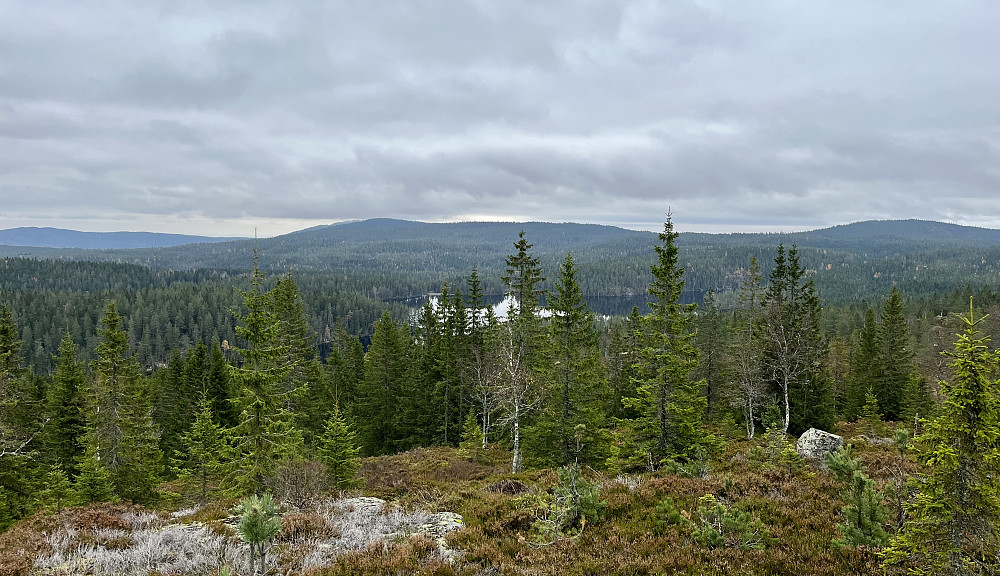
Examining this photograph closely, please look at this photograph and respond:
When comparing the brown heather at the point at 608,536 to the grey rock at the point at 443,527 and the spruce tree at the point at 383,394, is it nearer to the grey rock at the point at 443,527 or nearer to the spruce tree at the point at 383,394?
the grey rock at the point at 443,527

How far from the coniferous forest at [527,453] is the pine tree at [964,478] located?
26mm

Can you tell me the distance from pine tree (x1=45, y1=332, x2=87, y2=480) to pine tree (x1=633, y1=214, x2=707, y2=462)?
29547 mm

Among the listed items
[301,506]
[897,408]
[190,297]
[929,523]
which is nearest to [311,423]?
[301,506]

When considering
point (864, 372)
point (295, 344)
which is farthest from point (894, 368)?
point (295, 344)

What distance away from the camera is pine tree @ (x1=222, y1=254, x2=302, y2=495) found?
1617 centimetres

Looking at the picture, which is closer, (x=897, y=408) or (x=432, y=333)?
(x=897, y=408)

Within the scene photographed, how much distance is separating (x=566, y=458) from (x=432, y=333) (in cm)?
2080

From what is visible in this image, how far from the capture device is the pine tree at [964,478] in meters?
5.34

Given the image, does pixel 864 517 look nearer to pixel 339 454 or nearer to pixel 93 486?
pixel 339 454

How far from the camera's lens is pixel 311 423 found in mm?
36938

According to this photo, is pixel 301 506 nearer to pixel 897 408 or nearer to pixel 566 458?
pixel 566 458

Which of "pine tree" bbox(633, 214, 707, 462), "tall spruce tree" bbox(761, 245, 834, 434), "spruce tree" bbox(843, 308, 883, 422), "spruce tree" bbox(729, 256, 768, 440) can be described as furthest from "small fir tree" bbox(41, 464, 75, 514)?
"spruce tree" bbox(843, 308, 883, 422)

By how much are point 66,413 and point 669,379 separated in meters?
31.8

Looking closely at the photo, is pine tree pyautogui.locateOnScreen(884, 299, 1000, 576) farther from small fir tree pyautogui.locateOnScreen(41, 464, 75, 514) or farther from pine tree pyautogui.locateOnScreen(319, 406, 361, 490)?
small fir tree pyautogui.locateOnScreen(41, 464, 75, 514)
